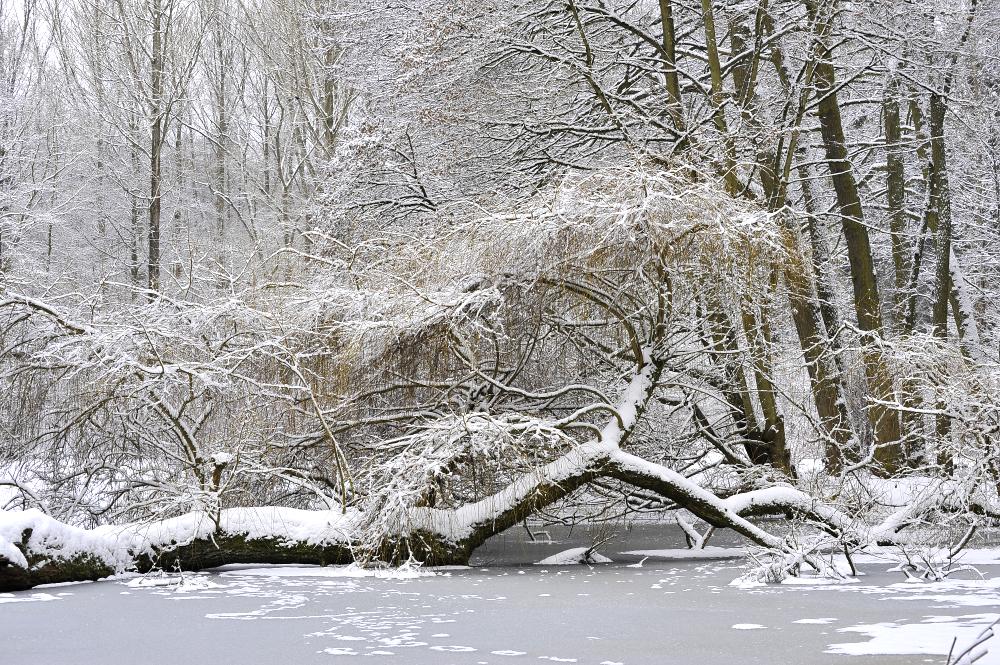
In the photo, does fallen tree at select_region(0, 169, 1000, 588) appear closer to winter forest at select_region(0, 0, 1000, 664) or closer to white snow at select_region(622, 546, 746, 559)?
winter forest at select_region(0, 0, 1000, 664)

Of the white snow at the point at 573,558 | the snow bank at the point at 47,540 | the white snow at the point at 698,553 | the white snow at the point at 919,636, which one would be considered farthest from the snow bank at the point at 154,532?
the white snow at the point at 919,636

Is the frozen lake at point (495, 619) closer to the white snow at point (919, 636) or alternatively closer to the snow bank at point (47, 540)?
the white snow at point (919, 636)

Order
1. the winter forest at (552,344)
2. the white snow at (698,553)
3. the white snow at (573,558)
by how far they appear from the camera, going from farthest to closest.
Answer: the white snow at (698,553) → the white snow at (573,558) → the winter forest at (552,344)

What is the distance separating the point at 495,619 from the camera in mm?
6355

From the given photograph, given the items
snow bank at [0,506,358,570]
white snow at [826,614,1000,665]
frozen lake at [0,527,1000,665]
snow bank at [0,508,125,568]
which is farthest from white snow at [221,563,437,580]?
white snow at [826,614,1000,665]

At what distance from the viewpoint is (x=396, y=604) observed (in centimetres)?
702

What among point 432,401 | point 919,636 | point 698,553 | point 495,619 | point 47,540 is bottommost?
point 919,636

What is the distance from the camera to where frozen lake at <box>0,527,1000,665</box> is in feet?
17.0

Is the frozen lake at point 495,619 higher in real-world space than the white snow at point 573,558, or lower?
lower

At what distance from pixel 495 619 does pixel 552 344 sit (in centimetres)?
487

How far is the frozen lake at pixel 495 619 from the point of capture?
17.0ft

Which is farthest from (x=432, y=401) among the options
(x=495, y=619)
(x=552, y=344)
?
(x=495, y=619)

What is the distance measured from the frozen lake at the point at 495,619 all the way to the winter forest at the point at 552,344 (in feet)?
1.09

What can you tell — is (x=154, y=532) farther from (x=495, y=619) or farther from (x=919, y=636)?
(x=919, y=636)
